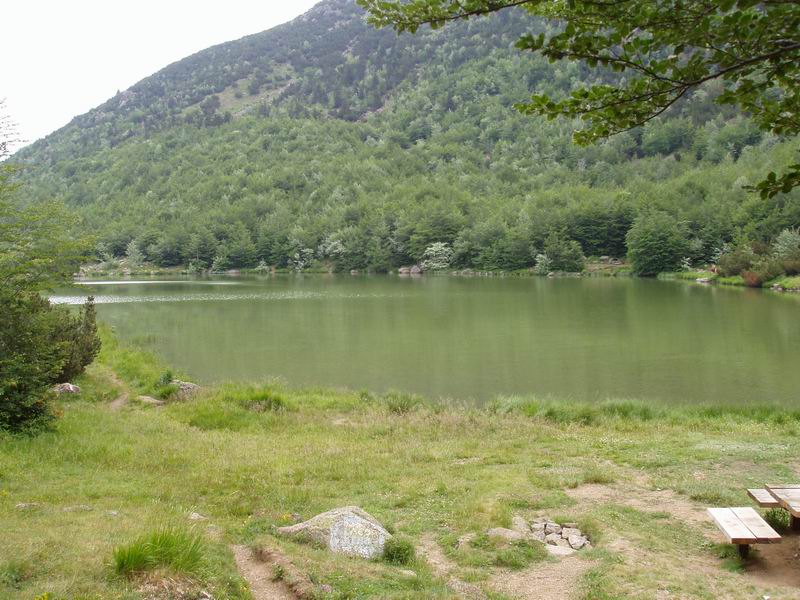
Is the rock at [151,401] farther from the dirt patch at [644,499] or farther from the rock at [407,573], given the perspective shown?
the rock at [407,573]

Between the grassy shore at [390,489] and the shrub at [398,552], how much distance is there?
0.15 metres

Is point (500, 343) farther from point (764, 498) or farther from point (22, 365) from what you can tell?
point (764, 498)

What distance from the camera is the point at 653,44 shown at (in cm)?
422

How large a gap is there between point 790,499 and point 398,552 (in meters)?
4.19

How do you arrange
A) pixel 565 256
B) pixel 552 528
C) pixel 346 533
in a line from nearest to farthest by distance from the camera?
pixel 346 533
pixel 552 528
pixel 565 256

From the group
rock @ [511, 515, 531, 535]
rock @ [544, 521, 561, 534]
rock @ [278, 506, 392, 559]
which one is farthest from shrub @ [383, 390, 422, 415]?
rock @ [278, 506, 392, 559]

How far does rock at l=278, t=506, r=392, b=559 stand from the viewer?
655 centimetres

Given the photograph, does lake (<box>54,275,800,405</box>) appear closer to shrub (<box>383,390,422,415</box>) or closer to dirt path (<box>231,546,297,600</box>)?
shrub (<box>383,390,422,415</box>)

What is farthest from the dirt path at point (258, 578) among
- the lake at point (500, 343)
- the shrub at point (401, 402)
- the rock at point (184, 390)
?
the lake at point (500, 343)

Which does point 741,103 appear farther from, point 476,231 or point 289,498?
point 476,231

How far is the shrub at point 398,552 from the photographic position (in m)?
6.42

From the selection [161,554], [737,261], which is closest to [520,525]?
[161,554]

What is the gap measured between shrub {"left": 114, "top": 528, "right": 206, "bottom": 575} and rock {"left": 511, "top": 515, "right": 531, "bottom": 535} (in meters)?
3.88

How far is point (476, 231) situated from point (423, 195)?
116 feet
